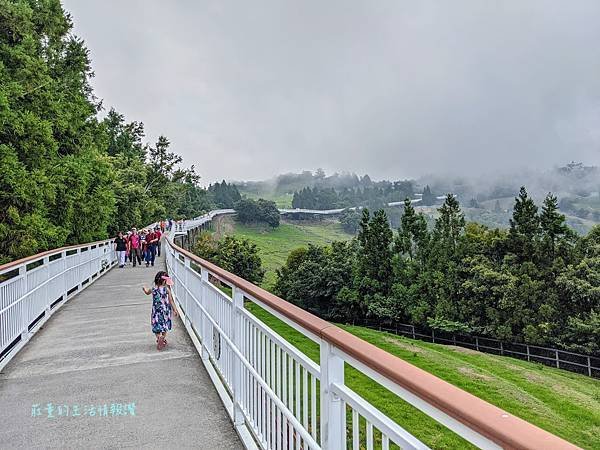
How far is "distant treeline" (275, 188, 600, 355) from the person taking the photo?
3297cm

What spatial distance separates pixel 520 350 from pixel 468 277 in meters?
6.80

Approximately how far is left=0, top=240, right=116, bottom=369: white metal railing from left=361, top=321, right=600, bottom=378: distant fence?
30023mm

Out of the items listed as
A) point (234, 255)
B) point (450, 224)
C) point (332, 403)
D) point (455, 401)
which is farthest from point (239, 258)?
point (455, 401)

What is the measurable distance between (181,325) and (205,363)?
2.36 metres

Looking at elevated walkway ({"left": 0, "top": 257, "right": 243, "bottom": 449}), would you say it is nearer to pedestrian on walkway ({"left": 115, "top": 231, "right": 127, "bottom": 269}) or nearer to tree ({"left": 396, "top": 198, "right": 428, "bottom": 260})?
pedestrian on walkway ({"left": 115, "top": 231, "right": 127, "bottom": 269})

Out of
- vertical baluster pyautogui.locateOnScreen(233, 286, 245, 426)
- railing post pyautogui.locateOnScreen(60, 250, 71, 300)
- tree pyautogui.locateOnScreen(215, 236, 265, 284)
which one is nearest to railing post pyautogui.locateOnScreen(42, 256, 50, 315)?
railing post pyautogui.locateOnScreen(60, 250, 71, 300)

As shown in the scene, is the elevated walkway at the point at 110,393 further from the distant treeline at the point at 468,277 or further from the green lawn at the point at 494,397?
the distant treeline at the point at 468,277

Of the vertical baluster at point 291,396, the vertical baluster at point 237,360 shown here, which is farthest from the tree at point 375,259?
the vertical baluster at point 291,396

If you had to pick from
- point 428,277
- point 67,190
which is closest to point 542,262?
point 428,277

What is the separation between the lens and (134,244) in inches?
758

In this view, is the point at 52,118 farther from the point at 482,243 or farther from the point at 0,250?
the point at 482,243

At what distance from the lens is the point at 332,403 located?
199cm

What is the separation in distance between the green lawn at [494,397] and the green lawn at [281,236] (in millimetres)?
47754

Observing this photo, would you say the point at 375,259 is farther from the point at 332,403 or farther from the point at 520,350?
the point at 332,403
